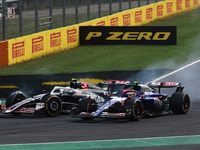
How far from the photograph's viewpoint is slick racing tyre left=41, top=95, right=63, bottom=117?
40.3ft

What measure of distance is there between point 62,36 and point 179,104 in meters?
14.5

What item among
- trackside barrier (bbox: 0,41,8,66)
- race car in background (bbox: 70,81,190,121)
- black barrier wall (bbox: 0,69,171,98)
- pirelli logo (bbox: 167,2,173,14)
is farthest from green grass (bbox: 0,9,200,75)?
pirelli logo (bbox: 167,2,173,14)

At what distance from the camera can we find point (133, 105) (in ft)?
35.0

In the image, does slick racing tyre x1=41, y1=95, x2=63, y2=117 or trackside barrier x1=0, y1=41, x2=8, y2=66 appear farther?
trackside barrier x1=0, y1=41, x2=8, y2=66

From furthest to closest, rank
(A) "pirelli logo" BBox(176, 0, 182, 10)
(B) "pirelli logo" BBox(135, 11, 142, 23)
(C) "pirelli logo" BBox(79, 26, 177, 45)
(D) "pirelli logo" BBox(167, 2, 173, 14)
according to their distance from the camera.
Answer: (A) "pirelli logo" BBox(176, 0, 182, 10), (D) "pirelli logo" BBox(167, 2, 173, 14), (B) "pirelli logo" BBox(135, 11, 142, 23), (C) "pirelli logo" BBox(79, 26, 177, 45)

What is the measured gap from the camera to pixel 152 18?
114 feet

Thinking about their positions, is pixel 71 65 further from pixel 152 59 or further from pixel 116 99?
pixel 116 99

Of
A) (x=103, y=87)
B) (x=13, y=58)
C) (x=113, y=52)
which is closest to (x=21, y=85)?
(x=103, y=87)

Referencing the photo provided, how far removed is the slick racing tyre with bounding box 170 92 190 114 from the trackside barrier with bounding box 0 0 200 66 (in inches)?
445

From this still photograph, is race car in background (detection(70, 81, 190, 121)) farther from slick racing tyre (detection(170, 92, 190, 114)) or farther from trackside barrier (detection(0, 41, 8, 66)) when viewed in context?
trackside barrier (detection(0, 41, 8, 66))

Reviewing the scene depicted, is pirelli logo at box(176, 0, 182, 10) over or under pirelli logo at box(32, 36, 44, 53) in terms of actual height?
over

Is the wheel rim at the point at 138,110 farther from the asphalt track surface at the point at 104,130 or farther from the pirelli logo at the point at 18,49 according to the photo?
the pirelli logo at the point at 18,49

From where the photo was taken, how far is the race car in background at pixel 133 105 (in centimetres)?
1078

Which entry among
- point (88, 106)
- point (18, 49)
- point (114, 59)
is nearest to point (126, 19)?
point (114, 59)
